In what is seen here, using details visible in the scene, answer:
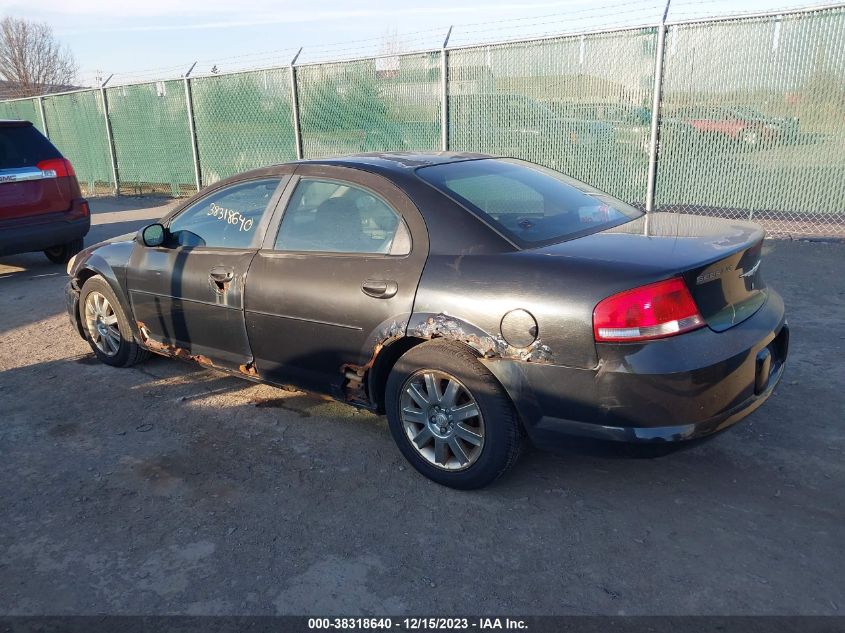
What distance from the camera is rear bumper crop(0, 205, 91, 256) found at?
771 centimetres

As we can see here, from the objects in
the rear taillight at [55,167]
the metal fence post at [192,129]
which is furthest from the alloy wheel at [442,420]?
the metal fence post at [192,129]

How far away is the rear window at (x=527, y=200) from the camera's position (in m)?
3.37

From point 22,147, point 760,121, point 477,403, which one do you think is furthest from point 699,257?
point 22,147

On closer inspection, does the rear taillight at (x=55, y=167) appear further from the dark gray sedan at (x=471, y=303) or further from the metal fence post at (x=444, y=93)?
the metal fence post at (x=444, y=93)

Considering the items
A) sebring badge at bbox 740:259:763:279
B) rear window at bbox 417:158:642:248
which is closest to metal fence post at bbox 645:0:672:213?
rear window at bbox 417:158:642:248

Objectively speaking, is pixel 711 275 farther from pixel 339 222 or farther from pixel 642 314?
pixel 339 222

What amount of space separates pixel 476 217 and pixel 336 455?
1481 millimetres

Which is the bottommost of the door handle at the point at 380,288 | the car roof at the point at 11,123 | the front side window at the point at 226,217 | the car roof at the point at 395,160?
the door handle at the point at 380,288

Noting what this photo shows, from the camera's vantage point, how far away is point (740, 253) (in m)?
3.08

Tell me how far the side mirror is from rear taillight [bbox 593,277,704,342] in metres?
3.00

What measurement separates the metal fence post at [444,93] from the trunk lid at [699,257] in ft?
22.9

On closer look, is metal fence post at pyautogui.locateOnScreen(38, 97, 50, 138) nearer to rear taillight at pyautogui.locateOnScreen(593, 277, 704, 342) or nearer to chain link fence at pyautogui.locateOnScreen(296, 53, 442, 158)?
chain link fence at pyautogui.locateOnScreen(296, 53, 442, 158)

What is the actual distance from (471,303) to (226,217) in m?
1.96

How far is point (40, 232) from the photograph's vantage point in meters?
7.99
